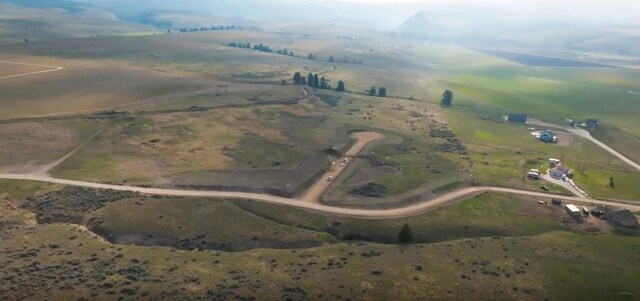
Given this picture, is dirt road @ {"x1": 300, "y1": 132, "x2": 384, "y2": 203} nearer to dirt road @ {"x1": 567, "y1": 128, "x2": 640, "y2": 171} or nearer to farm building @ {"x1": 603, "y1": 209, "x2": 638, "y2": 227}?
farm building @ {"x1": 603, "y1": 209, "x2": 638, "y2": 227}

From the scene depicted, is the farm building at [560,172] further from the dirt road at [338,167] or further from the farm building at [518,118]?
the farm building at [518,118]

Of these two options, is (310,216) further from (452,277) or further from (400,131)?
(400,131)

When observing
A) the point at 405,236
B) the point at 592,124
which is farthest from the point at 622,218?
the point at 592,124

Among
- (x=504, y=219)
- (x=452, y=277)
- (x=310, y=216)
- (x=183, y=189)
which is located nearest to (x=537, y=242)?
(x=504, y=219)

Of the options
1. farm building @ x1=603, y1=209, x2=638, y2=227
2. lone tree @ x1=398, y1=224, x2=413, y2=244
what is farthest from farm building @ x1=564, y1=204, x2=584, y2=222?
lone tree @ x1=398, y1=224, x2=413, y2=244

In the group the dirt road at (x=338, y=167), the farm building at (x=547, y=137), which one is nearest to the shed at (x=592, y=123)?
the farm building at (x=547, y=137)

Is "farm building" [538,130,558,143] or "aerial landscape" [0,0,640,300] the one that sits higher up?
"farm building" [538,130,558,143]

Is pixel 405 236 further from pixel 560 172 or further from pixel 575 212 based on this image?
pixel 560 172
